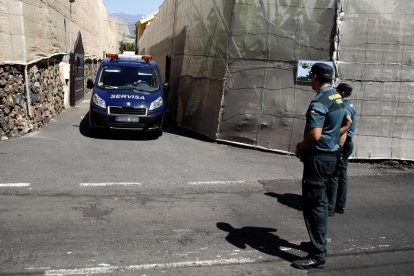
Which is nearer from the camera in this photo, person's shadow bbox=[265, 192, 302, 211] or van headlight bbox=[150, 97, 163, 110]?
person's shadow bbox=[265, 192, 302, 211]

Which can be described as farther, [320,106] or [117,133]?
[117,133]

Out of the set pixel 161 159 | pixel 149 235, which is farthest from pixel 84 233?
pixel 161 159

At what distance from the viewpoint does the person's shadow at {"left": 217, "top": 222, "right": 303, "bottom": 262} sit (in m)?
4.46

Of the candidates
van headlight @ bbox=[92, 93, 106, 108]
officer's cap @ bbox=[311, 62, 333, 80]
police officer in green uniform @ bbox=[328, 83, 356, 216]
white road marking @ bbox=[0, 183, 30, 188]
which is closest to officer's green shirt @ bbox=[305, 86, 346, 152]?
officer's cap @ bbox=[311, 62, 333, 80]

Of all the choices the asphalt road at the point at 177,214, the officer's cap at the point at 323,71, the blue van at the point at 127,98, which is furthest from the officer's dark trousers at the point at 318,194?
the blue van at the point at 127,98

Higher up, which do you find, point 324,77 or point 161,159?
point 324,77

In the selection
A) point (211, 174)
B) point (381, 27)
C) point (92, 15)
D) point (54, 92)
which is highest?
point (92, 15)

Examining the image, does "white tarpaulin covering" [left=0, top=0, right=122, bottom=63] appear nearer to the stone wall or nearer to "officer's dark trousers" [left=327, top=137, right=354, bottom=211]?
the stone wall

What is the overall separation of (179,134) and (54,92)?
178 inches

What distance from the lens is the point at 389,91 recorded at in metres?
8.88

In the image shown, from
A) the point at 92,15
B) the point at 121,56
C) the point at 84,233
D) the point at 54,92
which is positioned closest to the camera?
the point at 84,233

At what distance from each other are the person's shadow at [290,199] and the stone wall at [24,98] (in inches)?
239

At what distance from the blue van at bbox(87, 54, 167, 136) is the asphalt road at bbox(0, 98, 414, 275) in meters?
0.95

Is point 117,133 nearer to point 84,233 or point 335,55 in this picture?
point 335,55
